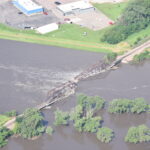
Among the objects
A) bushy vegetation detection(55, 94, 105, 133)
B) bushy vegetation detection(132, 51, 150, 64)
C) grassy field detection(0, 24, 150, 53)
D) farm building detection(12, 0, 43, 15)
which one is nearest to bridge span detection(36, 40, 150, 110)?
bushy vegetation detection(132, 51, 150, 64)

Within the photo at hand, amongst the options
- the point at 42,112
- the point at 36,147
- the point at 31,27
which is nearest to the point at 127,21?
the point at 31,27

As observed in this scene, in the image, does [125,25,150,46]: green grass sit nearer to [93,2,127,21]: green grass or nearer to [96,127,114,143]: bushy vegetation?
[93,2,127,21]: green grass

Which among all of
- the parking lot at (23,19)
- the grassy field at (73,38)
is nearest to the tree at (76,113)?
the grassy field at (73,38)

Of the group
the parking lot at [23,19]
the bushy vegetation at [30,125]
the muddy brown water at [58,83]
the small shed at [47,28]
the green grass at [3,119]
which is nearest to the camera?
the bushy vegetation at [30,125]

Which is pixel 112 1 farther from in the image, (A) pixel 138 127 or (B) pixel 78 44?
(A) pixel 138 127

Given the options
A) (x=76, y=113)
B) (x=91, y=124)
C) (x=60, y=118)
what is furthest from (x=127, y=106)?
(x=60, y=118)

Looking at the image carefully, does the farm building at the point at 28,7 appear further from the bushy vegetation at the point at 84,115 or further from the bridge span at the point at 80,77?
the bushy vegetation at the point at 84,115
